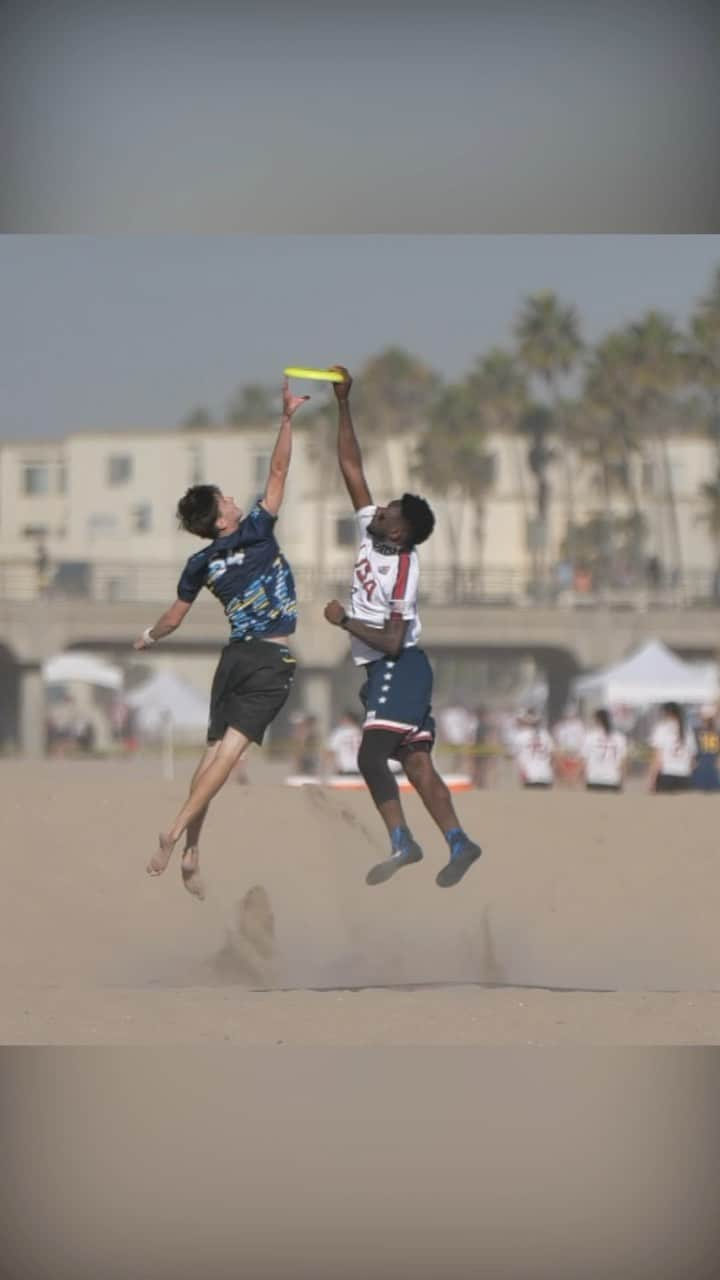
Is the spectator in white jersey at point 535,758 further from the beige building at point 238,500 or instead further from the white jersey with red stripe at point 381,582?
the beige building at point 238,500

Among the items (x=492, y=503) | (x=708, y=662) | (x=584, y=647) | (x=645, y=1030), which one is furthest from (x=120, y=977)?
(x=492, y=503)

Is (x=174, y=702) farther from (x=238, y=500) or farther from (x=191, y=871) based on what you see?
(x=238, y=500)

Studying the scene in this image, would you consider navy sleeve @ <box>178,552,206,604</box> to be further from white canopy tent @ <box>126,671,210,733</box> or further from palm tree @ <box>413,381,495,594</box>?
palm tree @ <box>413,381,495,594</box>

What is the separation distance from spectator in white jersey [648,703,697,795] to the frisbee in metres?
12.2

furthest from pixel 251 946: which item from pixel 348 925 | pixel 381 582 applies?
pixel 381 582

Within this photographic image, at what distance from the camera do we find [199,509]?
8.50m

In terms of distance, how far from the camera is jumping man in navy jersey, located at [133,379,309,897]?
849 centimetres

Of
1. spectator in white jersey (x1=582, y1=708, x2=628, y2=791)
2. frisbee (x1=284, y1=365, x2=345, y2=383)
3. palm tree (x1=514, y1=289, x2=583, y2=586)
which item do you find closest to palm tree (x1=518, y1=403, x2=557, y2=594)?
palm tree (x1=514, y1=289, x2=583, y2=586)

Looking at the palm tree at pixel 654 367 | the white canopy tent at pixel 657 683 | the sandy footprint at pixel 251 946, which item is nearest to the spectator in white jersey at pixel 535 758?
the sandy footprint at pixel 251 946

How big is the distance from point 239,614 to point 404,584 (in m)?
0.74

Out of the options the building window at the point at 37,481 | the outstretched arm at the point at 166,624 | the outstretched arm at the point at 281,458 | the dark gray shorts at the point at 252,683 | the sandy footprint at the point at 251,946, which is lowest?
the sandy footprint at the point at 251,946

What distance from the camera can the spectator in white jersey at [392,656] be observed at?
27.5ft

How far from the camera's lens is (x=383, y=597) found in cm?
846

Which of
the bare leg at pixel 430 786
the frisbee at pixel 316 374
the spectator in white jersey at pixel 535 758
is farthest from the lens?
the spectator in white jersey at pixel 535 758
